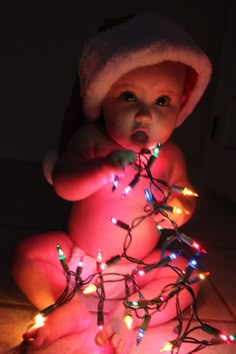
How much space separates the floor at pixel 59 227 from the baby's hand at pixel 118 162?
0.28m

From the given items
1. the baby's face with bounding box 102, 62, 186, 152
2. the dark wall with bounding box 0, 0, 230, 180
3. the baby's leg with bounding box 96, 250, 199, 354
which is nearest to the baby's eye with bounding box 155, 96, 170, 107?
the baby's face with bounding box 102, 62, 186, 152

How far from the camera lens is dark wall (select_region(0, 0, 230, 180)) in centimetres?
179

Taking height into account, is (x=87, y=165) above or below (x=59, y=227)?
above

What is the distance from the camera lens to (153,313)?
653 mm

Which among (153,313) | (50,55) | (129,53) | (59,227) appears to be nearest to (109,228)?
(153,313)

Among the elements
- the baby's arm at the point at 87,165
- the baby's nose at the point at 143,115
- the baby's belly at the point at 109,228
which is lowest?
the baby's belly at the point at 109,228

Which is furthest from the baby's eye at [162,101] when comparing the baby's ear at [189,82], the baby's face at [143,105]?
the baby's ear at [189,82]

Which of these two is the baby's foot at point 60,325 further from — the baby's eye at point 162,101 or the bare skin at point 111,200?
the baby's eye at point 162,101

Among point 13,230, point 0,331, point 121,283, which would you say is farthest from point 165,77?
point 13,230

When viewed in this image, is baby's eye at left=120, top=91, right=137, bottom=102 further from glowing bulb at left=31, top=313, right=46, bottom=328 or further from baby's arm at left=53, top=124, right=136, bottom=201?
glowing bulb at left=31, top=313, right=46, bottom=328

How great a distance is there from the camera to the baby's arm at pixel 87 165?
0.57 meters

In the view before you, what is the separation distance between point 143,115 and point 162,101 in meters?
0.07

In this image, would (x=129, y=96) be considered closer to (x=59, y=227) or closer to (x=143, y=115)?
(x=143, y=115)

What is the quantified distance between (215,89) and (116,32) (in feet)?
4.01
